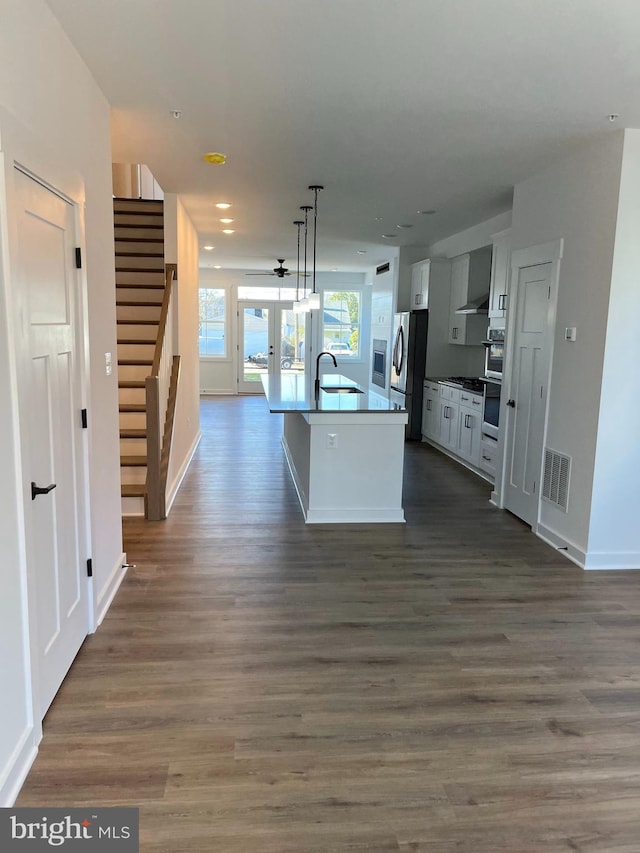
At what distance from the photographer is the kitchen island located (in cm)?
473

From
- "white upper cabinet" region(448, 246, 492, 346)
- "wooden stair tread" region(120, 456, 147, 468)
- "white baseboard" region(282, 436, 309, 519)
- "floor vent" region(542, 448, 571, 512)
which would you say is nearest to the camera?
"floor vent" region(542, 448, 571, 512)

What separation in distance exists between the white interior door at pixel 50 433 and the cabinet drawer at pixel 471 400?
456 cm

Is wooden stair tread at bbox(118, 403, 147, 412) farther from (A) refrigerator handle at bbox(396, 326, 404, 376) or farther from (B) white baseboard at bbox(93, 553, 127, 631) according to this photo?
(A) refrigerator handle at bbox(396, 326, 404, 376)

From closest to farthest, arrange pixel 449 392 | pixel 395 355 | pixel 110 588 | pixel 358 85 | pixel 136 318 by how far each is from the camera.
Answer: pixel 358 85 → pixel 110 588 → pixel 136 318 → pixel 449 392 → pixel 395 355

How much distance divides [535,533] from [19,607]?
3807 mm

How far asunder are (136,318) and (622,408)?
451 centimetres

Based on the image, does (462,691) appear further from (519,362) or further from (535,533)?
(519,362)

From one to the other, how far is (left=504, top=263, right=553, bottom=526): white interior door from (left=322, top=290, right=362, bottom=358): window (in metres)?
7.98

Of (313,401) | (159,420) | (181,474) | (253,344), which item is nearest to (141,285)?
(181,474)

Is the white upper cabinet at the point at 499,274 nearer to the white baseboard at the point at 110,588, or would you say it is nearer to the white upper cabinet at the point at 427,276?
the white upper cabinet at the point at 427,276

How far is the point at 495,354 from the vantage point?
19.8 feet

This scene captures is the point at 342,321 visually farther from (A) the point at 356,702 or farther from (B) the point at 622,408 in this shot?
(A) the point at 356,702

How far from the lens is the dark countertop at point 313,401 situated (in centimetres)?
463

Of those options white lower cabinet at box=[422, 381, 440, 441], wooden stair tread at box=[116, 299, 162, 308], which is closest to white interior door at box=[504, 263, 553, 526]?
white lower cabinet at box=[422, 381, 440, 441]
